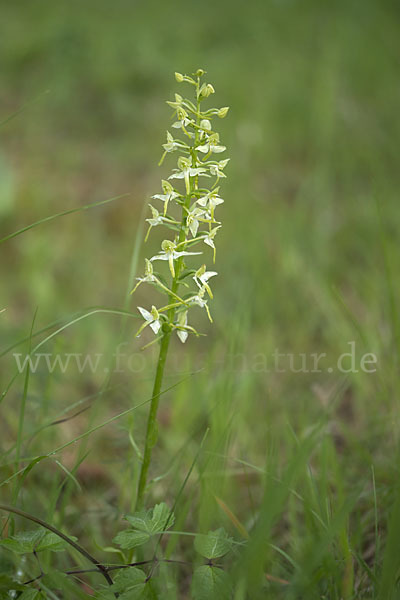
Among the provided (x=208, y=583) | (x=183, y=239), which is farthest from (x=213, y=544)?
(x=183, y=239)

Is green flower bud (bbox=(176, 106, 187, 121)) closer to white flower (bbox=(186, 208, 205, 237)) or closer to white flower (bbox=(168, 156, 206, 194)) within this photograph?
white flower (bbox=(168, 156, 206, 194))

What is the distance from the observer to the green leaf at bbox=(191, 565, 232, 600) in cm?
105

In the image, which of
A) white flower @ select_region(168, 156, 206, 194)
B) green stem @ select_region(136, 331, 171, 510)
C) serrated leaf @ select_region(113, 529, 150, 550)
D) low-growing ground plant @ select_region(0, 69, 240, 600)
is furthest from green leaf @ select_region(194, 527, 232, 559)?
white flower @ select_region(168, 156, 206, 194)

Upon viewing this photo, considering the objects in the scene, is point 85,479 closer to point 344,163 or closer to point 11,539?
point 11,539

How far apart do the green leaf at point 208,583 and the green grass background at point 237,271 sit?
0.18 feet

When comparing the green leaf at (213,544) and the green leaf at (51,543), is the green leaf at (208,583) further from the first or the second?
the green leaf at (51,543)

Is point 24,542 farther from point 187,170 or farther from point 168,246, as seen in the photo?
point 187,170

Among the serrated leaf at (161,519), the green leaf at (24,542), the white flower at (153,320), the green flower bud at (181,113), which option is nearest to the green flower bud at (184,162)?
the green flower bud at (181,113)

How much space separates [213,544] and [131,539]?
202 mm

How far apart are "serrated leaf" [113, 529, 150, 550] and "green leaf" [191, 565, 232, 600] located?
15 centimetres

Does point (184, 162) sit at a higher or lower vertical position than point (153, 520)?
higher

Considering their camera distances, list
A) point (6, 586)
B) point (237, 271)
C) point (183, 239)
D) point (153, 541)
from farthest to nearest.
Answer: point (237, 271) → point (183, 239) → point (153, 541) → point (6, 586)

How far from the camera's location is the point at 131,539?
3.69 feet

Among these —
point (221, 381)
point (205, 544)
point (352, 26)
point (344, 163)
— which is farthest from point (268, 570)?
point (352, 26)
